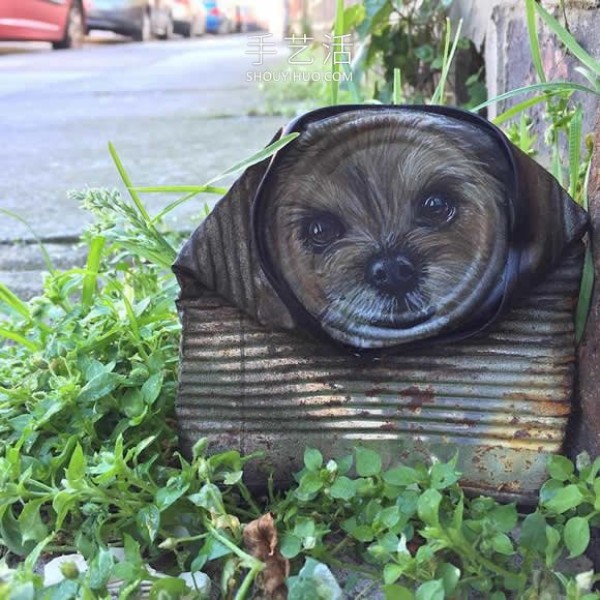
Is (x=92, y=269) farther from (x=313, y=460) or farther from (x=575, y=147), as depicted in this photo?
(x=575, y=147)

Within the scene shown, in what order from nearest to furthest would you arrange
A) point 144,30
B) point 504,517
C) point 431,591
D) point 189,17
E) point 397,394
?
point 431,591, point 504,517, point 397,394, point 144,30, point 189,17

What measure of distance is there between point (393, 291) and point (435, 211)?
0.34ft

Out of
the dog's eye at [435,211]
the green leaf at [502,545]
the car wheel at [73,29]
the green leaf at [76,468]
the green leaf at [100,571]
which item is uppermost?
the car wheel at [73,29]

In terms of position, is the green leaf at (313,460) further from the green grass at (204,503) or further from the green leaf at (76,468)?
the green leaf at (76,468)

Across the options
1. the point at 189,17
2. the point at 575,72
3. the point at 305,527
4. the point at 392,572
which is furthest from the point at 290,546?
the point at 189,17

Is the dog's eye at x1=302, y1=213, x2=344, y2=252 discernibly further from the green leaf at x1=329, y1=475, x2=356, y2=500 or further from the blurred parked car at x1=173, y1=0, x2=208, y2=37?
the blurred parked car at x1=173, y1=0, x2=208, y2=37

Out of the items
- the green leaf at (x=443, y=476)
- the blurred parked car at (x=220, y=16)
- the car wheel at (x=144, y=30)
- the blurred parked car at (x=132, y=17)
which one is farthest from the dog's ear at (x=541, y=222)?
the blurred parked car at (x=220, y=16)

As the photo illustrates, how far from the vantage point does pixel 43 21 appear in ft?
31.2

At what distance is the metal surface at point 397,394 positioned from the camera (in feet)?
2.99

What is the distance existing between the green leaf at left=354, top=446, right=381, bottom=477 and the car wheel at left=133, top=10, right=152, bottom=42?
1290cm

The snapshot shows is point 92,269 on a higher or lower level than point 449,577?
higher

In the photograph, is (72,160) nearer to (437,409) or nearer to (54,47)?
(437,409)

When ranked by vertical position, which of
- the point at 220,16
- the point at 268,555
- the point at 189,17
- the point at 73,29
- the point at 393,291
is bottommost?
the point at 268,555

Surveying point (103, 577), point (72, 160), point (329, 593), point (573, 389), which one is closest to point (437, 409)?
point (573, 389)
